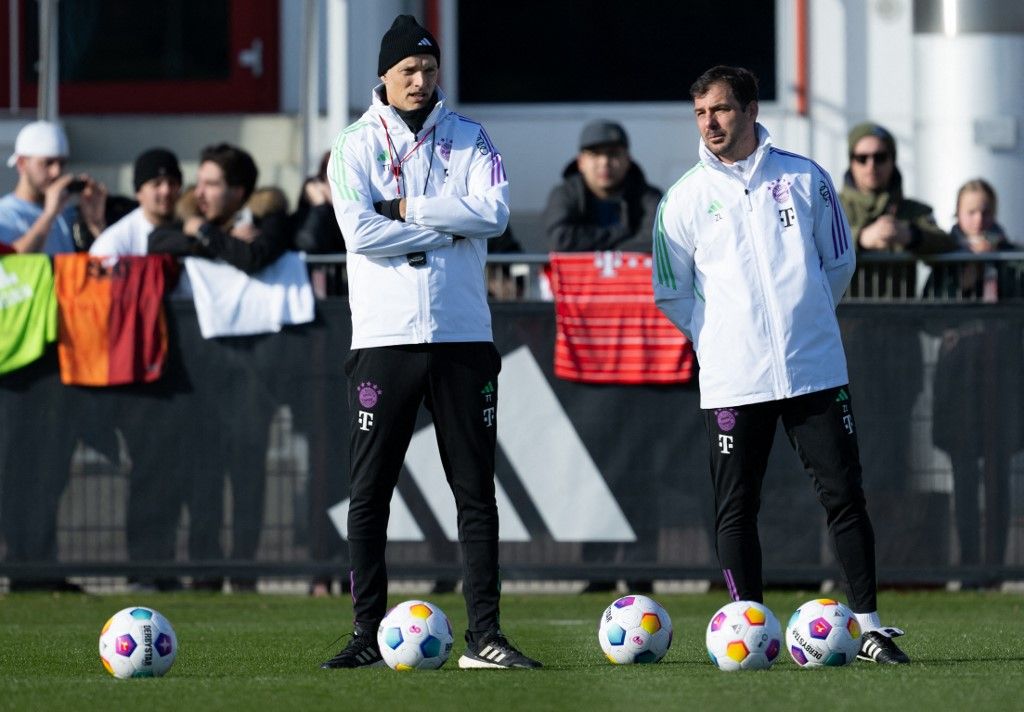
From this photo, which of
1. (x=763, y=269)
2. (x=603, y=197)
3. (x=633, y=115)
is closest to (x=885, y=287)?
(x=603, y=197)

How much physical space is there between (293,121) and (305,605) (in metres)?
6.38

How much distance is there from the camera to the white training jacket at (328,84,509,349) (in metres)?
7.71

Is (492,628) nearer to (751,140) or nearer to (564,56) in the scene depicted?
(751,140)

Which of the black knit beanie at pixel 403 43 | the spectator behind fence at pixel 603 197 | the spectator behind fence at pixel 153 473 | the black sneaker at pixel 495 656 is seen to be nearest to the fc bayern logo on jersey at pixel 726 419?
the black sneaker at pixel 495 656

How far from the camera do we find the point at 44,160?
12.3 meters

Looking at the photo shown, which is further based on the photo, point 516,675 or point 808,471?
point 808,471

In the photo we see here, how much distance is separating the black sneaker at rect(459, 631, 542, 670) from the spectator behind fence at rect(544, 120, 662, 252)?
465 cm

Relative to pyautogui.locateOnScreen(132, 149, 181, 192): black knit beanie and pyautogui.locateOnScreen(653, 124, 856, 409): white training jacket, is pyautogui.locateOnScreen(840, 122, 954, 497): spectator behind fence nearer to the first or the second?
pyautogui.locateOnScreen(653, 124, 856, 409): white training jacket

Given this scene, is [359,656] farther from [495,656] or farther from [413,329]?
[413,329]

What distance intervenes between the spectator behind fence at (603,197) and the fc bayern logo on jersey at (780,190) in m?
4.10

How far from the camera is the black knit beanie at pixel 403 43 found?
25.5ft

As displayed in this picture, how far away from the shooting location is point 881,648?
25.4 ft

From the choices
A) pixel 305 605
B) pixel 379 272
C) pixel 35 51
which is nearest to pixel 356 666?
pixel 379 272

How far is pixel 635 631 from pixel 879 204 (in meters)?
4.89
